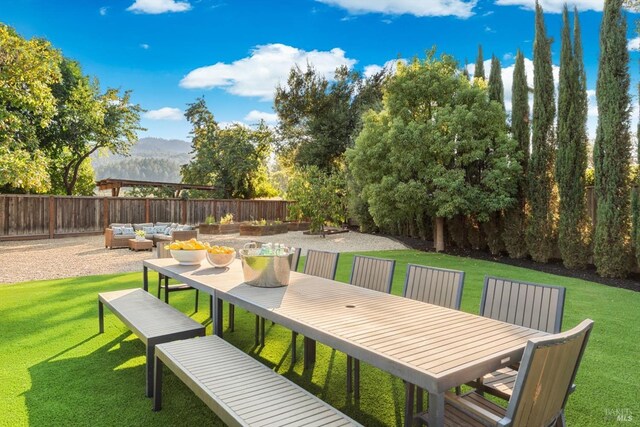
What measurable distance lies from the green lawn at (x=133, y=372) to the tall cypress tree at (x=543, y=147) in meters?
4.77

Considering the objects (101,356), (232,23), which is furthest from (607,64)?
(232,23)

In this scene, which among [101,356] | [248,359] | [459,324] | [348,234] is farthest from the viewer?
[348,234]

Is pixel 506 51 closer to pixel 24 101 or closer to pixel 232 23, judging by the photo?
pixel 232 23

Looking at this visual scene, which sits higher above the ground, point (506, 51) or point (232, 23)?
point (232, 23)

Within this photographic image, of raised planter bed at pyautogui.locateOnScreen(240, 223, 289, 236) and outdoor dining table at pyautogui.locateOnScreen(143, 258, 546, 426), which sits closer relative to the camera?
outdoor dining table at pyautogui.locateOnScreen(143, 258, 546, 426)

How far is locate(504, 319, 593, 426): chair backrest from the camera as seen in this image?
1.44m

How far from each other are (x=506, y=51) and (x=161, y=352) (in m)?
13.2

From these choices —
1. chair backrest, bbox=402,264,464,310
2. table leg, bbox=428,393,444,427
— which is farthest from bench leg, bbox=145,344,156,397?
table leg, bbox=428,393,444,427

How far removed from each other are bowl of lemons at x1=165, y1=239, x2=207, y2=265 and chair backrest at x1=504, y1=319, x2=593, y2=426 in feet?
11.4

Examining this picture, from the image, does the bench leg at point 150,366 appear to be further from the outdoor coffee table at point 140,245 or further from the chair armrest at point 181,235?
the outdoor coffee table at point 140,245

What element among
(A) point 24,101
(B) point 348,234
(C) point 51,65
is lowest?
(B) point 348,234

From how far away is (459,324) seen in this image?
2.24m

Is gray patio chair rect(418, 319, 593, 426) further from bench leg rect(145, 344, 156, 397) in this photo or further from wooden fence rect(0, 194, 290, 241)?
wooden fence rect(0, 194, 290, 241)

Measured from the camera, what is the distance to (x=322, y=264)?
4.33 metres
